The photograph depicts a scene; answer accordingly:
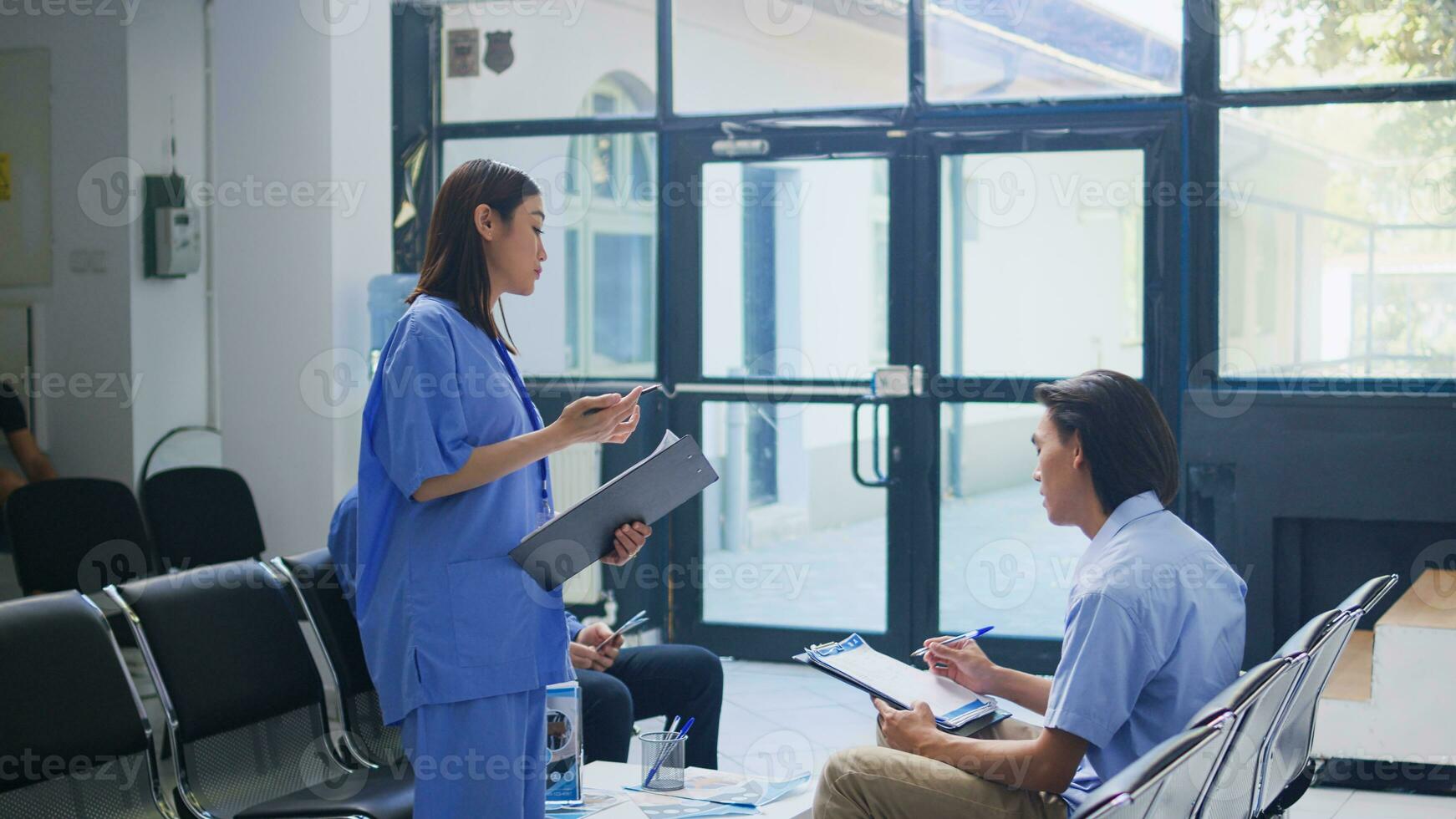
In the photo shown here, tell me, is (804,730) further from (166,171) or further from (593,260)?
(166,171)

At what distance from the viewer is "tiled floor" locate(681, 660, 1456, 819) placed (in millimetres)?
3662

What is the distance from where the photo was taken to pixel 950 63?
4.88 m

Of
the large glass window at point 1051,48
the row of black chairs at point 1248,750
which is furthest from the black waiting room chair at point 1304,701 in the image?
the large glass window at point 1051,48

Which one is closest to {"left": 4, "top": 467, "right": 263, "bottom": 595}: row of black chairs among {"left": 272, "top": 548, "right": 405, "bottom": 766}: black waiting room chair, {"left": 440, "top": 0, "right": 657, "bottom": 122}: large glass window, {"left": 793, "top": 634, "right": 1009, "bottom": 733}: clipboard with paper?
{"left": 440, "top": 0, "right": 657, "bottom": 122}: large glass window

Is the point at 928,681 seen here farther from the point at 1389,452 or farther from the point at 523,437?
the point at 1389,452

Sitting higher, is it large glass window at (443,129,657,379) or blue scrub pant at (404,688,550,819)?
large glass window at (443,129,657,379)

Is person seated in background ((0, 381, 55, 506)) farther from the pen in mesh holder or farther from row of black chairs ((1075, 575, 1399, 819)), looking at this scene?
row of black chairs ((1075, 575, 1399, 819))

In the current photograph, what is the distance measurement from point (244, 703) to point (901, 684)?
4.16 feet

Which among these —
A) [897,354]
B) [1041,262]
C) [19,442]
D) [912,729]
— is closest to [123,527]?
[19,442]

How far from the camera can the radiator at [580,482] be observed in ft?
17.4

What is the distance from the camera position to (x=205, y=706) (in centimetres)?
260

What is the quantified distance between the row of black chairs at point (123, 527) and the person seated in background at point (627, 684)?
2001 millimetres

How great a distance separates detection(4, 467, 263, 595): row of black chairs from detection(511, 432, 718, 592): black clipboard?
2.89m

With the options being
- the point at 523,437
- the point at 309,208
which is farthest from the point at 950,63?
the point at 523,437
